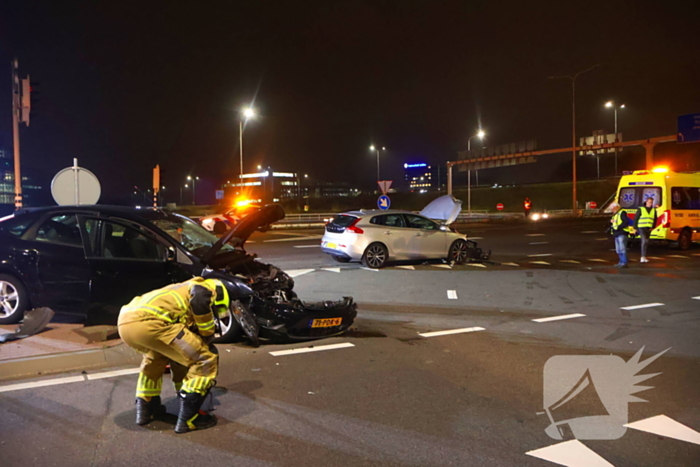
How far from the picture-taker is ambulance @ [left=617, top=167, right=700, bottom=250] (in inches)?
694

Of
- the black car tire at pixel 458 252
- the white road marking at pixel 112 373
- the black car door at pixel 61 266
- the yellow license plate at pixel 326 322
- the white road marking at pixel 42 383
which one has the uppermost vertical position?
the black car door at pixel 61 266

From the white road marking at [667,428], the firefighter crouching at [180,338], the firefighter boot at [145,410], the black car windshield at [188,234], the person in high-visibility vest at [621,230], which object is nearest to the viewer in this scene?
the firefighter crouching at [180,338]

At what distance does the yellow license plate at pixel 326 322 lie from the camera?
6727 millimetres

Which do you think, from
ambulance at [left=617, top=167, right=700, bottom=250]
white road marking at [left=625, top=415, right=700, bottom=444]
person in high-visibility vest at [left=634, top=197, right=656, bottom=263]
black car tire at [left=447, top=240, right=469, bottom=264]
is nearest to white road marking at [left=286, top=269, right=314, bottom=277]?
black car tire at [left=447, top=240, right=469, bottom=264]

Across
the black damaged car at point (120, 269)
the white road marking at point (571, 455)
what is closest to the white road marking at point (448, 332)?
the black damaged car at point (120, 269)

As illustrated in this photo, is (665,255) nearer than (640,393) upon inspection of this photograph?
No

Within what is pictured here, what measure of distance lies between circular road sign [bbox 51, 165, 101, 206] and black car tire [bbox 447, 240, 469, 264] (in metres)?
8.66

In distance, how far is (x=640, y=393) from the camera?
5.04 metres

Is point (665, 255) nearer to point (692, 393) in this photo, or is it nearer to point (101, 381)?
point (692, 393)

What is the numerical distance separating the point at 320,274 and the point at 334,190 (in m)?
147

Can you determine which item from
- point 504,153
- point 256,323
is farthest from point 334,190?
point 256,323

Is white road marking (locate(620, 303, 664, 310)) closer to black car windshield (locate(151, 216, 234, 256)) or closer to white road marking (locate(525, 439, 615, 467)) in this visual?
white road marking (locate(525, 439, 615, 467))

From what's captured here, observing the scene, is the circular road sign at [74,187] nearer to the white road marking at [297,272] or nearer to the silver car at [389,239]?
the white road marking at [297,272]

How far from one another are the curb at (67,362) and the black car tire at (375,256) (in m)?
8.00
